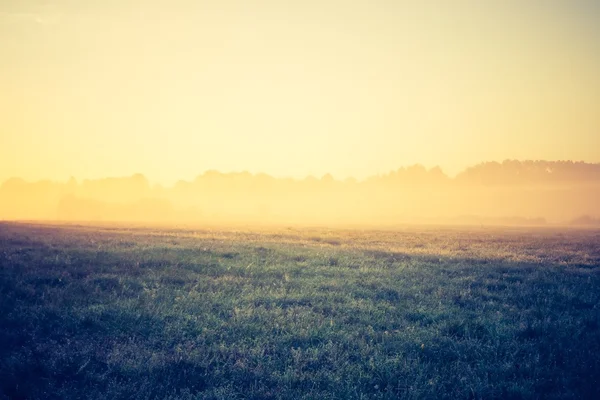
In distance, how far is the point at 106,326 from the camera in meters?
7.95

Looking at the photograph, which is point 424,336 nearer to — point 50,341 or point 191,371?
point 191,371

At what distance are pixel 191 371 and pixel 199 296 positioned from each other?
173 inches

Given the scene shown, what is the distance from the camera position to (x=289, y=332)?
7.81 metres

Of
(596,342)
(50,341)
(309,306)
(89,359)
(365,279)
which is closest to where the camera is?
(89,359)

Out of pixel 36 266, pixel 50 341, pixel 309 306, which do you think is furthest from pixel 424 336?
pixel 36 266

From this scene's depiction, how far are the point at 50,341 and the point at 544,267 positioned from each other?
1849cm

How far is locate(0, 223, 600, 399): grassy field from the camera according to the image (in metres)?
5.71

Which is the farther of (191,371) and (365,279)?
(365,279)

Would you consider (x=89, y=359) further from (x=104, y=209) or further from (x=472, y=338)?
(x=104, y=209)

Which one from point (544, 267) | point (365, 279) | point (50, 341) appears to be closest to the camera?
point (50, 341)

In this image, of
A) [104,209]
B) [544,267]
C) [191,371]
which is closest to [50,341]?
[191,371]

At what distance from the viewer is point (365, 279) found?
13.1 metres

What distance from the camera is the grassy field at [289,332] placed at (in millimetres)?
5715

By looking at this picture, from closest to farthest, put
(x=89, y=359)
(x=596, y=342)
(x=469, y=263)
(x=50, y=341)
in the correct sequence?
(x=89, y=359) < (x=50, y=341) < (x=596, y=342) < (x=469, y=263)
